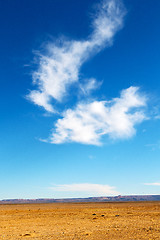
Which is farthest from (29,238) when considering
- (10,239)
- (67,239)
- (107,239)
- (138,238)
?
(138,238)

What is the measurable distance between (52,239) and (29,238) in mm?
1746

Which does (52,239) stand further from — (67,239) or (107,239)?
(107,239)

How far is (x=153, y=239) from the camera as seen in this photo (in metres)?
14.2

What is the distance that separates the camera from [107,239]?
49.2 feet

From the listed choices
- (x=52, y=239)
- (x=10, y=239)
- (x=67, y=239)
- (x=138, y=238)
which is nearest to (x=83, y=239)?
(x=67, y=239)

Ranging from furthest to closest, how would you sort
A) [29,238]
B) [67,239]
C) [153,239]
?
[29,238]
[67,239]
[153,239]

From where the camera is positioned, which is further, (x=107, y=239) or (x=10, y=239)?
(x=10, y=239)

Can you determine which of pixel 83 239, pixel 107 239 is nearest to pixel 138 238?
pixel 107 239

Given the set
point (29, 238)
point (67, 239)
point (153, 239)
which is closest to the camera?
point (153, 239)

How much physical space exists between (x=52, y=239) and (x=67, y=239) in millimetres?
1029

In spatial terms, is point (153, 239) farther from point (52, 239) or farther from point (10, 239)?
point (10, 239)

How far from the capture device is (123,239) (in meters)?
14.7

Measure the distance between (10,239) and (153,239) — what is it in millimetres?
8821

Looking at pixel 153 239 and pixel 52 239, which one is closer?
pixel 153 239
